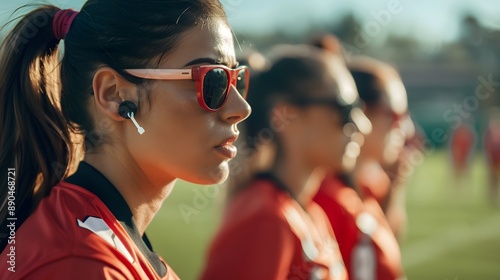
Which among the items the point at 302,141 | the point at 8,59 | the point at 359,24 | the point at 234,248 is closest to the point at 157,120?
the point at 8,59

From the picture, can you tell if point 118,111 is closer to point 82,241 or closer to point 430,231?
point 82,241

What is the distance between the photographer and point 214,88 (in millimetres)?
2211

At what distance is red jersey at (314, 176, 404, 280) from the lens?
434cm

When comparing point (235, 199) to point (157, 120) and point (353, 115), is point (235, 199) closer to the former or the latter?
point (353, 115)

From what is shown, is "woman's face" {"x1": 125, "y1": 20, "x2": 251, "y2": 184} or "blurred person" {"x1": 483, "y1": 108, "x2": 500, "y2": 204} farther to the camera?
"blurred person" {"x1": 483, "y1": 108, "x2": 500, "y2": 204}

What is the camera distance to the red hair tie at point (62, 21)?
Result: 91.4 inches

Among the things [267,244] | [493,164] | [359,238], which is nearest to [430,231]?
[493,164]

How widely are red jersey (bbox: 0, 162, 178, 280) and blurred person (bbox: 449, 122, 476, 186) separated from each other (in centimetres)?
2022

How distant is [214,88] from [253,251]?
3.21 feet

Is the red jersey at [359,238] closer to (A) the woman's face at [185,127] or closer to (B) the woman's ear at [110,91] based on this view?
(A) the woman's face at [185,127]

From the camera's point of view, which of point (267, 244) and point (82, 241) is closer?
point (82, 241)

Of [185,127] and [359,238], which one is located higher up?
[185,127]

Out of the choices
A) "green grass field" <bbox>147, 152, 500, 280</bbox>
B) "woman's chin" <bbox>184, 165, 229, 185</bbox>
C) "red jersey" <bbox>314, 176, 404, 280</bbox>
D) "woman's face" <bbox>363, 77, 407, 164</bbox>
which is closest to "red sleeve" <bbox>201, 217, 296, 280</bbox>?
"woman's chin" <bbox>184, 165, 229, 185</bbox>

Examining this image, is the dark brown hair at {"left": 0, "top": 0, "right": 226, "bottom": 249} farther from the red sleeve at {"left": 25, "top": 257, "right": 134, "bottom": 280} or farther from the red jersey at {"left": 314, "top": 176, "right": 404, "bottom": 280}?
the red jersey at {"left": 314, "top": 176, "right": 404, "bottom": 280}
